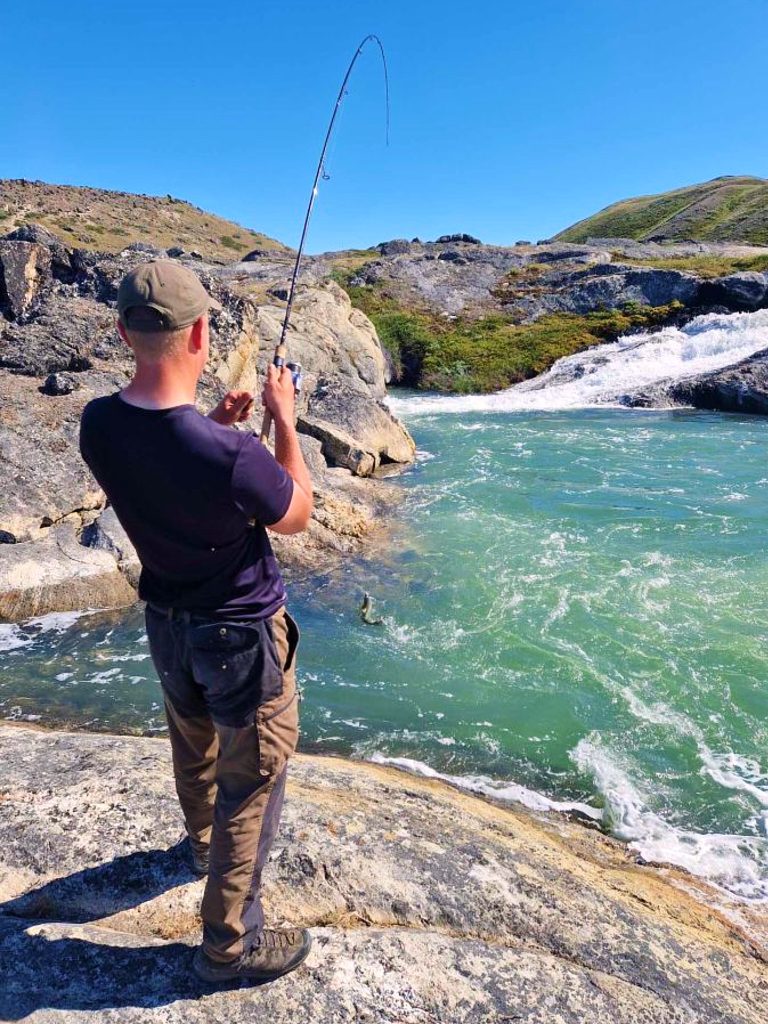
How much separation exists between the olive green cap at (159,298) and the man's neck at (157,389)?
14cm

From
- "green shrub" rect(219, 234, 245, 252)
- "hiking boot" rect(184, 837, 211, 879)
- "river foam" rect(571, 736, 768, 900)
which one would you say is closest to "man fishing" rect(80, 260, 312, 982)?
"hiking boot" rect(184, 837, 211, 879)

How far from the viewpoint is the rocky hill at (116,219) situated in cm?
7025

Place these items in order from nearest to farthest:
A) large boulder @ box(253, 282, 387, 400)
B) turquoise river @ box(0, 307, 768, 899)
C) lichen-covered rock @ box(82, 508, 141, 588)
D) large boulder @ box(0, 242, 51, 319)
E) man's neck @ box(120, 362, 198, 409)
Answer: man's neck @ box(120, 362, 198, 409) → turquoise river @ box(0, 307, 768, 899) → lichen-covered rock @ box(82, 508, 141, 588) → large boulder @ box(0, 242, 51, 319) → large boulder @ box(253, 282, 387, 400)

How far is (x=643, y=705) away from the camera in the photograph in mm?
7371

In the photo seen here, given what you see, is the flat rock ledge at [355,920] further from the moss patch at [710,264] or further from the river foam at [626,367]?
the moss patch at [710,264]

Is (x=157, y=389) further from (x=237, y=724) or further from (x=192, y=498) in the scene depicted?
(x=237, y=724)

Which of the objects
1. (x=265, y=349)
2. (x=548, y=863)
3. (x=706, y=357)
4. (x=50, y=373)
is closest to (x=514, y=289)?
(x=706, y=357)

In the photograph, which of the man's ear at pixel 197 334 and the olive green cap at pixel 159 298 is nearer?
the olive green cap at pixel 159 298

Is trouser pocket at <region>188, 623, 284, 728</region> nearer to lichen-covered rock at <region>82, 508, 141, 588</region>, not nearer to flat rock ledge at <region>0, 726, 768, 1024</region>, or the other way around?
flat rock ledge at <region>0, 726, 768, 1024</region>

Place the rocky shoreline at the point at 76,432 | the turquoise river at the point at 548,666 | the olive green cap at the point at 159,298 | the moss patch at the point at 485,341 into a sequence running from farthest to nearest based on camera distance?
1. the moss patch at the point at 485,341
2. the rocky shoreline at the point at 76,432
3. the turquoise river at the point at 548,666
4. the olive green cap at the point at 159,298

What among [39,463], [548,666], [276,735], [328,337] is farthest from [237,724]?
[328,337]

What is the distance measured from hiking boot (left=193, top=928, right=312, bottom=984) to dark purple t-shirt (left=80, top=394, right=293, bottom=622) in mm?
1487

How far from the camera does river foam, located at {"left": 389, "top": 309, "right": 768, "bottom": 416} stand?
3133 centimetres

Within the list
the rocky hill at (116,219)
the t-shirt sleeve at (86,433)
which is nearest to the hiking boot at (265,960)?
the t-shirt sleeve at (86,433)
